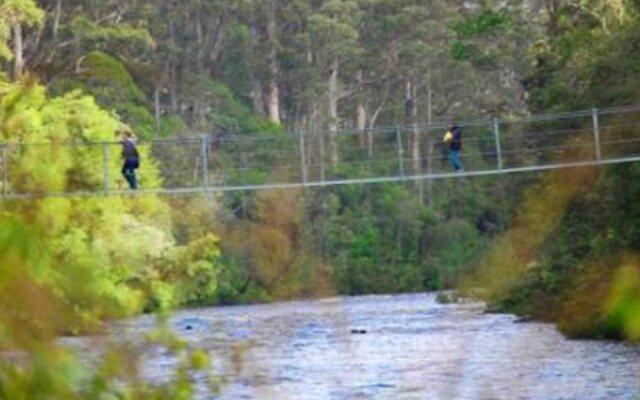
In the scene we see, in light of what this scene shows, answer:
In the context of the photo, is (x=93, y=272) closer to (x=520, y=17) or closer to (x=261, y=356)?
(x=261, y=356)

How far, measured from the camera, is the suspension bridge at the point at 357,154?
15898 millimetres

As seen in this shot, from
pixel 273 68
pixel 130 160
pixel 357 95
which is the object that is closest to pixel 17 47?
pixel 273 68

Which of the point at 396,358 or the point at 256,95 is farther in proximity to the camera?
the point at 256,95

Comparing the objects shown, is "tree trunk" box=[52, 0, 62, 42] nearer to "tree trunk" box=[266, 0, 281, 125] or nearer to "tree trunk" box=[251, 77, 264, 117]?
"tree trunk" box=[266, 0, 281, 125]

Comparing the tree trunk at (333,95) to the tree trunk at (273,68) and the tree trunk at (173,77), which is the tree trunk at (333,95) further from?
the tree trunk at (173,77)

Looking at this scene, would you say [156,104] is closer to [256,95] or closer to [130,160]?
[256,95]

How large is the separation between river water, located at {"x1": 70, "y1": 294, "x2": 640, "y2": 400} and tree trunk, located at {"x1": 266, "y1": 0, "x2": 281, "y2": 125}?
55.7ft

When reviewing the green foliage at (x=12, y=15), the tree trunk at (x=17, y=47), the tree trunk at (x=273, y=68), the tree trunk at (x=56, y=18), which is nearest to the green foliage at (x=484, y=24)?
the tree trunk at (x=273, y=68)

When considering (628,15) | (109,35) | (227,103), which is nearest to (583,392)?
(628,15)

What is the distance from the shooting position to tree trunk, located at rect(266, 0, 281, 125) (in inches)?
1634

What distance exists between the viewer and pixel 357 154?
35062 millimetres

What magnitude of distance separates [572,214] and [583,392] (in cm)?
860

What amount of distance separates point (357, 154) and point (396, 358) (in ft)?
65.8

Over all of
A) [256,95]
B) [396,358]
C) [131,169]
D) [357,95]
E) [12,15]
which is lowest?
[396,358]
